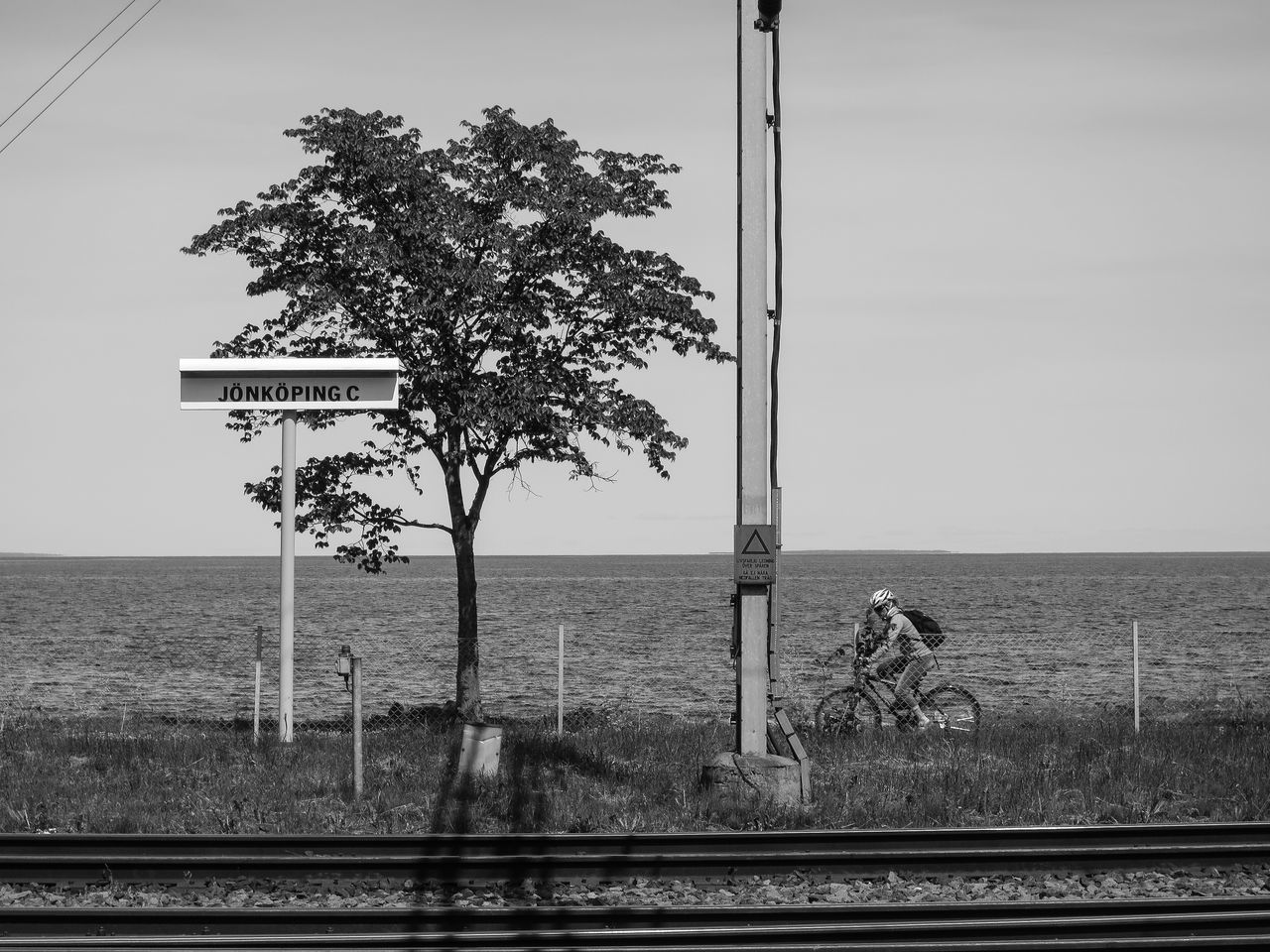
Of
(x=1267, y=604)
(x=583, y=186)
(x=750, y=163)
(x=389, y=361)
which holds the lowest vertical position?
(x=1267, y=604)

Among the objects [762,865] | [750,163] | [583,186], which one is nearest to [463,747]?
[762,865]

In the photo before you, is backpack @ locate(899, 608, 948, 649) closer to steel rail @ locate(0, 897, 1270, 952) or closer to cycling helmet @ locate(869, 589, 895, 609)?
cycling helmet @ locate(869, 589, 895, 609)

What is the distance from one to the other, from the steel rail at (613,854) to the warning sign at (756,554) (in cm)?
256

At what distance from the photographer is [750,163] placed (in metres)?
12.3

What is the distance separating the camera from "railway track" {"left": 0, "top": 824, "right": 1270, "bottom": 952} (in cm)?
813

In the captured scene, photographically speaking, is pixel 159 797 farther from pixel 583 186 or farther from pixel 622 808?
pixel 583 186

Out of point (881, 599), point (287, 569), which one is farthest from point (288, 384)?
point (881, 599)

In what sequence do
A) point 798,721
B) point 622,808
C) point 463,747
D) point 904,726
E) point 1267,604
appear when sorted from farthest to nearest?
point 1267,604, point 798,721, point 904,726, point 463,747, point 622,808

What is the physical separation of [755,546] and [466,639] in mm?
7800

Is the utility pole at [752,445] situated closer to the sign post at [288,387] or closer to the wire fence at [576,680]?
the wire fence at [576,680]

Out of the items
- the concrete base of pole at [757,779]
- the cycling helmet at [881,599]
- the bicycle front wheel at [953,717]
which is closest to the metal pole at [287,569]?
the concrete base of pole at [757,779]

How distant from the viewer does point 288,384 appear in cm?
1669

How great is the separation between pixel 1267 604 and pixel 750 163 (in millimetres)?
80007

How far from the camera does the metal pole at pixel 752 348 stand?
39.9 ft
